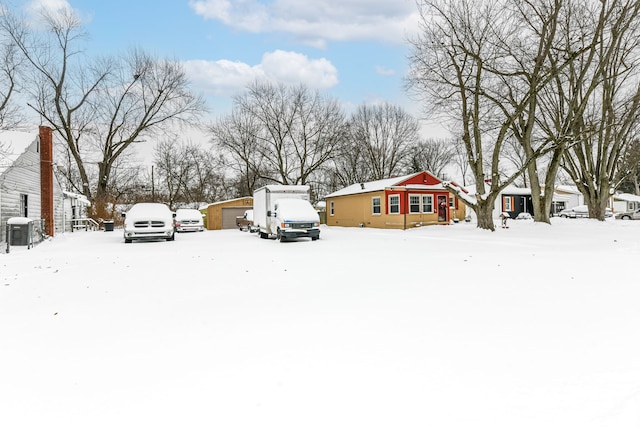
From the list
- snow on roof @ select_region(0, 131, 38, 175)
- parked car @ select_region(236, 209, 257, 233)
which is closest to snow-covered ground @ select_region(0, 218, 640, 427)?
snow on roof @ select_region(0, 131, 38, 175)

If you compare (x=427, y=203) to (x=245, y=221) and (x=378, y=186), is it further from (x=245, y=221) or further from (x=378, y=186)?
(x=245, y=221)

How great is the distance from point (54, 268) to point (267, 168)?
32.6 meters

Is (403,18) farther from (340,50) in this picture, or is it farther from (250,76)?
(250,76)

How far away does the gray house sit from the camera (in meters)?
14.6

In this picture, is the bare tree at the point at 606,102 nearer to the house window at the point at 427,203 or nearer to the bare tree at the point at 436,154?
the house window at the point at 427,203

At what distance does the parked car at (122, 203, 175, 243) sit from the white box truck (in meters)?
4.54

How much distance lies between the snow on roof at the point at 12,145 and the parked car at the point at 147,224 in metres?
4.69

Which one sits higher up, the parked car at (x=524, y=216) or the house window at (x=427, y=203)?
the house window at (x=427, y=203)

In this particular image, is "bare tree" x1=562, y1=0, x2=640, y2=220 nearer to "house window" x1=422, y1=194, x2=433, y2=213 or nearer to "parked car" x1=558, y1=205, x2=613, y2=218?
"house window" x1=422, y1=194, x2=433, y2=213

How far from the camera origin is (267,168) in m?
40.9

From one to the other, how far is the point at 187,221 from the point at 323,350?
81.2ft

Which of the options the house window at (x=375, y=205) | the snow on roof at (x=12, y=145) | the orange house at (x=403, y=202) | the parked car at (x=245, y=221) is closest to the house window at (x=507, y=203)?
the orange house at (x=403, y=202)

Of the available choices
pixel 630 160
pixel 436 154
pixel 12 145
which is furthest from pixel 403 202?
pixel 436 154

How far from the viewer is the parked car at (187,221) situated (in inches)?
1039
